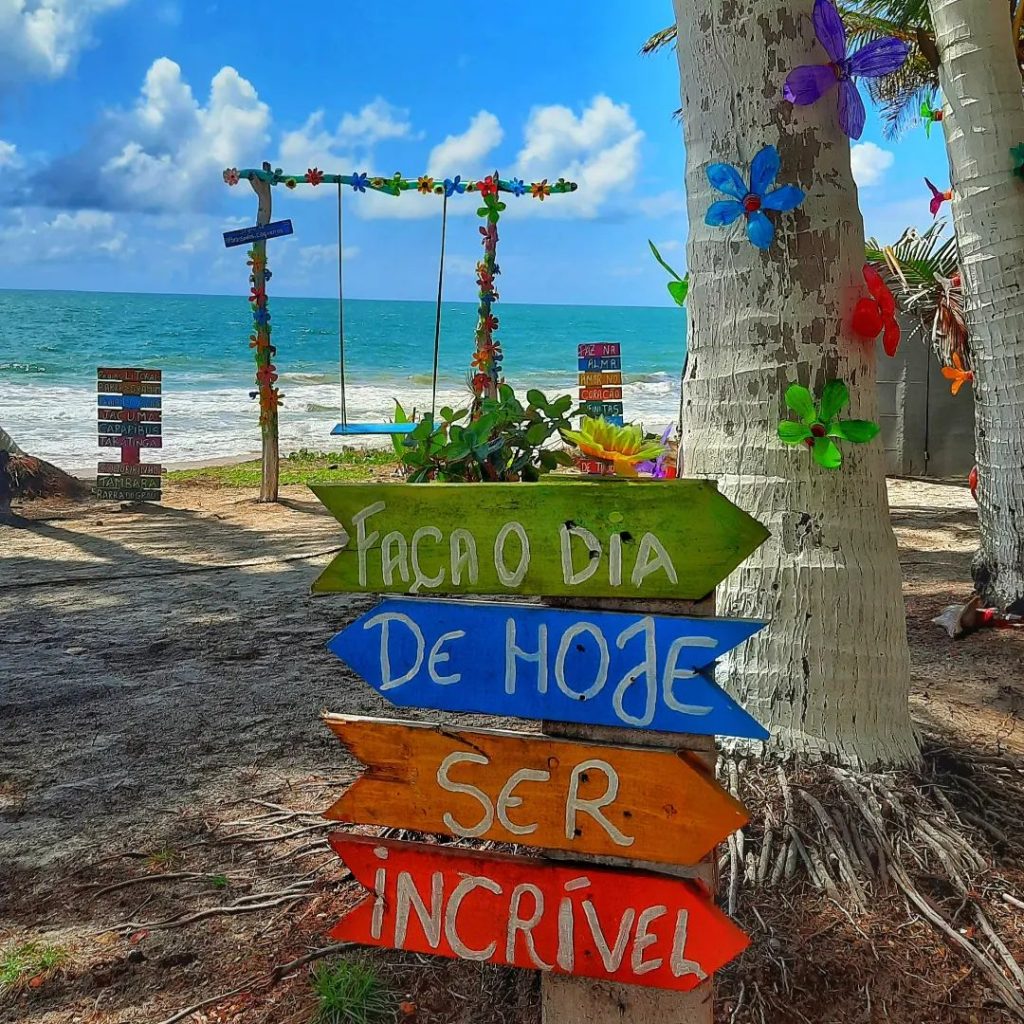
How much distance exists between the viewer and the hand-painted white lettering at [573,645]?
1416mm

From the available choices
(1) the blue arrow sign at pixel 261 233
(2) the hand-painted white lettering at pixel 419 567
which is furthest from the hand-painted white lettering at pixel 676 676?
(1) the blue arrow sign at pixel 261 233

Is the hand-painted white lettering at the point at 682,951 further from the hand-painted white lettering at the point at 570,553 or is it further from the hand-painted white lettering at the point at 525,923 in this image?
the hand-painted white lettering at the point at 570,553

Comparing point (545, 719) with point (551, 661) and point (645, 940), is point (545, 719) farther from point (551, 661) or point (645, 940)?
point (645, 940)

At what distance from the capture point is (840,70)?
228 cm

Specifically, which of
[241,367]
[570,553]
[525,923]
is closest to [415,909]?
[525,923]

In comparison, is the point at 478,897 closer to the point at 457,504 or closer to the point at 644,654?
the point at 644,654

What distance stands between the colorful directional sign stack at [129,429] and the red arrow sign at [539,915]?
31.0 ft

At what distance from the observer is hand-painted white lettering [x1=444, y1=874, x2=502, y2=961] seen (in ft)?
4.98

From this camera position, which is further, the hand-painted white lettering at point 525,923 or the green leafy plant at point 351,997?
A: the green leafy plant at point 351,997

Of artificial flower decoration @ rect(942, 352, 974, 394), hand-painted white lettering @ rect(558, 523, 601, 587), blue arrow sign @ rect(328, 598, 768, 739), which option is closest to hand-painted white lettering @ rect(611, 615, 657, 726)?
blue arrow sign @ rect(328, 598, 768, 739)

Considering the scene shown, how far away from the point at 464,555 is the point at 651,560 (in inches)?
11.5

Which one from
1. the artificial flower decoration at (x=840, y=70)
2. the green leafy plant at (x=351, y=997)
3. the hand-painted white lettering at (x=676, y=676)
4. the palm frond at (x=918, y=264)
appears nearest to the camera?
the hand-painted white lettering at (x=676, y=676)

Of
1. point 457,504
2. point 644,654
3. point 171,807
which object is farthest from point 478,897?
point 171,807

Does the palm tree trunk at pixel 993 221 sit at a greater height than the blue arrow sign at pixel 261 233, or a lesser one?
lesser
